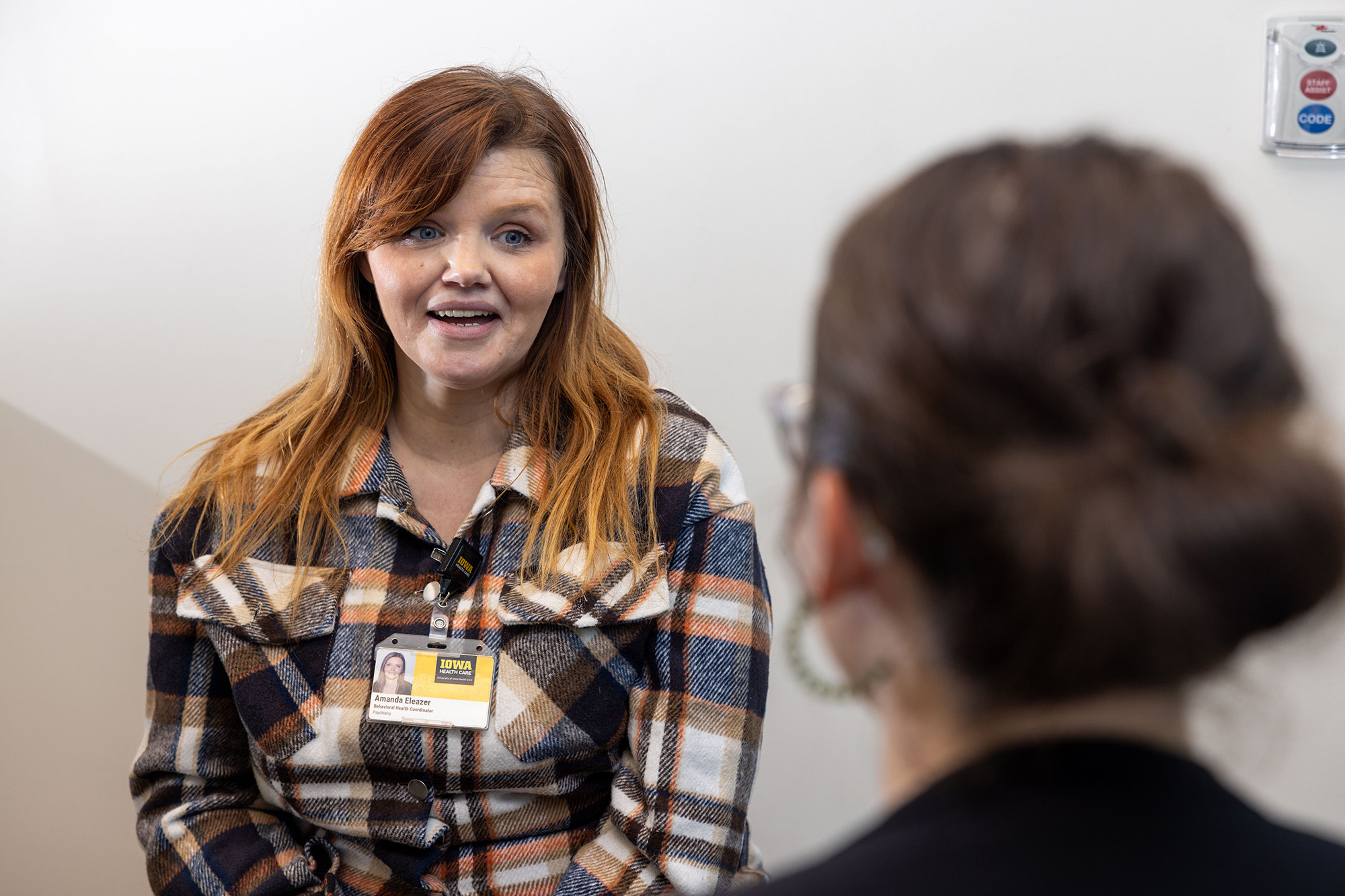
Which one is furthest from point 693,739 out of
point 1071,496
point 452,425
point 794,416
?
point 1071,496

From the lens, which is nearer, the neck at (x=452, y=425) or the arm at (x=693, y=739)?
the arm at (x=693, y=739)

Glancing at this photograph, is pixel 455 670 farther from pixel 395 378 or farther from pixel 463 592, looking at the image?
pixel 395 378

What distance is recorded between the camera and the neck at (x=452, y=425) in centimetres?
138

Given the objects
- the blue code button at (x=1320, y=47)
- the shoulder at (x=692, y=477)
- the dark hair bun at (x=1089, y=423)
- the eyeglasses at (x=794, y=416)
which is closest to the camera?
the dark hair bun at (x=1089, y=423)

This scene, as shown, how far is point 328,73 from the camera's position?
1771mm

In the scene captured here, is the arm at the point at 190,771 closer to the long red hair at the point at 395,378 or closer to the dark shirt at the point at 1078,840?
the long red hair at the point at 395,378

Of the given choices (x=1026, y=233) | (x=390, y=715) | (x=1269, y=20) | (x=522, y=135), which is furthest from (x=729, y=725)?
(x=1269, y=20)

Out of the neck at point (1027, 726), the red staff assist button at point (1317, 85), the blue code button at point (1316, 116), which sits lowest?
the neck at point (1027, 726)

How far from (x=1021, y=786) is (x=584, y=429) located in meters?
0.93

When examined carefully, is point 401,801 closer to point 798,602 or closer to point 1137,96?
point 798,602

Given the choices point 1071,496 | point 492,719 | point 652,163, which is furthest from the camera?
point 652,163

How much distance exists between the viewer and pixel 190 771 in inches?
51.9

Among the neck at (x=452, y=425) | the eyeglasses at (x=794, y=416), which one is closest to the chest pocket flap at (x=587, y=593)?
the neck at (x=452, y=425)

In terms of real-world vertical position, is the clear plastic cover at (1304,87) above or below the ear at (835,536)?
above
